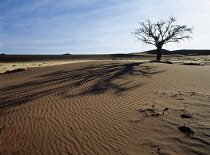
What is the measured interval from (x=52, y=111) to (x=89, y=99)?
5.80ft

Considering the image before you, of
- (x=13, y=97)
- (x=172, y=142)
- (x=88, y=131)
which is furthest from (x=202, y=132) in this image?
(x=13, y=97)

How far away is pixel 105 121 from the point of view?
5254 mm

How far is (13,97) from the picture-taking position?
25.3 ft

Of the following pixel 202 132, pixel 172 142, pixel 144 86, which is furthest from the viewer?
pixel 144 86

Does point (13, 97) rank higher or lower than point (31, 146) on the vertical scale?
higher

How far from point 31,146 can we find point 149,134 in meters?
3.12

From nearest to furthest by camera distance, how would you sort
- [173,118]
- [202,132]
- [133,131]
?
[202,132], [133,131], [173,118]

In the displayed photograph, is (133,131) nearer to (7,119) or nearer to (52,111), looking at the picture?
(52,111)

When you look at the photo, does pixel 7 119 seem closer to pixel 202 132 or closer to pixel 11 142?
pixel 11 142

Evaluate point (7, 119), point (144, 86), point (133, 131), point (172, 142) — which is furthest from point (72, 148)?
point (144, 86)

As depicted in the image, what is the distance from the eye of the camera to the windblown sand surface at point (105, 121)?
3.88m

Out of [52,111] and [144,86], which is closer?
[52,111]

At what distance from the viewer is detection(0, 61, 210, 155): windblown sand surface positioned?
12.7 ft

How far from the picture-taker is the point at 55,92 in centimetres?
841
